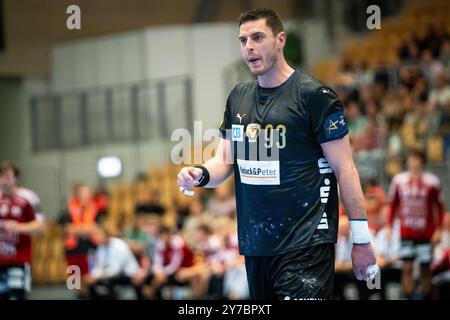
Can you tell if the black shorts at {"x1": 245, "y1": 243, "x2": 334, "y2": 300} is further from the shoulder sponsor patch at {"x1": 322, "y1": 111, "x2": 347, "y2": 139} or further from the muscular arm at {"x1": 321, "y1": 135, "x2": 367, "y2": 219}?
the shoulder sponsor patch at {"x1": 322, "y1": 111, "x2": 347, "y2": 139}

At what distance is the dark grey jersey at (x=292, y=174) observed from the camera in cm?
550

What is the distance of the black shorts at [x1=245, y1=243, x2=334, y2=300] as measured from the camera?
5.38m

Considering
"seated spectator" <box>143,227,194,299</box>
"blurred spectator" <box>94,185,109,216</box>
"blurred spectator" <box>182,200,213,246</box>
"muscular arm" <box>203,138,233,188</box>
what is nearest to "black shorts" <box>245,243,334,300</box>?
"muscular arm" <box>203,138,233,188</box>

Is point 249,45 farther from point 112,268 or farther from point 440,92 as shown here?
point 440,92

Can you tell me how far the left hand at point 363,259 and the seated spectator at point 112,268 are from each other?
10480 millimetres

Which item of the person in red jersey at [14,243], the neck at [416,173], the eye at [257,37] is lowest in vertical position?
the person in red jersey at [14,243]

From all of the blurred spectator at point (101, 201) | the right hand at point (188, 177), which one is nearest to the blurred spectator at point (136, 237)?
the blurred spectator at point (101, 201)

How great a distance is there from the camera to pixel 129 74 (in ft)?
77.6

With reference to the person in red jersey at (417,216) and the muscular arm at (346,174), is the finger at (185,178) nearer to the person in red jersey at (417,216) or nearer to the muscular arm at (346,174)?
the muscular arm at (346,174)
